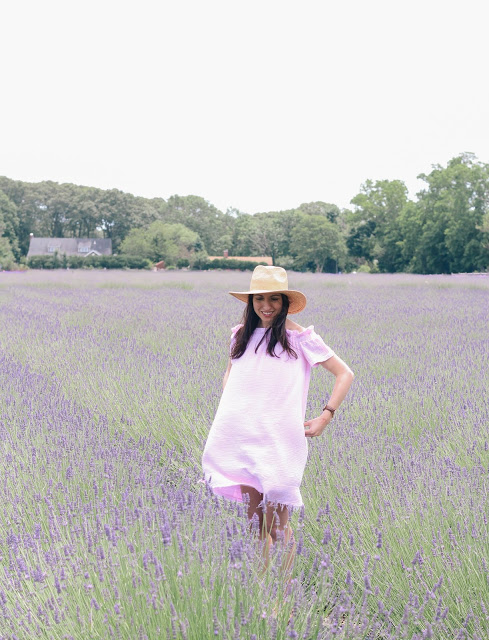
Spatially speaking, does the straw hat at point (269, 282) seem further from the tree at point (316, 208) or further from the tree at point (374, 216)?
the tree at point (316, 208)

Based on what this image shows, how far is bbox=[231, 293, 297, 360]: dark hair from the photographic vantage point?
2.48 meters

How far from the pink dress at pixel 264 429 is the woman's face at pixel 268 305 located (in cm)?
11

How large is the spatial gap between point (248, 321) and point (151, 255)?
6984 centimetres

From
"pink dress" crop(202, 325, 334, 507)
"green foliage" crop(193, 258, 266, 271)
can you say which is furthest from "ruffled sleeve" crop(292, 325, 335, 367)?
"green foliage" crop(193, 258, 266, 271)

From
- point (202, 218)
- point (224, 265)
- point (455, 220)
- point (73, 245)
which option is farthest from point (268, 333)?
point (202, 218)

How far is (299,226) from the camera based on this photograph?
250 feet

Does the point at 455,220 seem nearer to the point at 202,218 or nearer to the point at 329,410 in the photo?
the point at 329,410

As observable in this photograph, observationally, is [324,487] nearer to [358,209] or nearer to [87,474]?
[87,474]

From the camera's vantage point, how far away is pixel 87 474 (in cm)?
308

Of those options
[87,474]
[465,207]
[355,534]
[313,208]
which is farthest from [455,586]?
[313,208]

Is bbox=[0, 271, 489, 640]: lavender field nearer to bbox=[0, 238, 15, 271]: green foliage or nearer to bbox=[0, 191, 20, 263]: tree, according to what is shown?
bbox=[0, 238, 15, 271]: green foliage

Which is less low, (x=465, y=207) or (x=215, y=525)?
(x=465, y=207)

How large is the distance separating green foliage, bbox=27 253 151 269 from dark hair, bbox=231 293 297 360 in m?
53.2

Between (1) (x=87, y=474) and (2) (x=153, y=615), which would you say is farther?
(1) (x=87, y=474)
